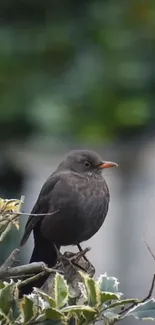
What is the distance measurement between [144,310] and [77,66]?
7.83 feet

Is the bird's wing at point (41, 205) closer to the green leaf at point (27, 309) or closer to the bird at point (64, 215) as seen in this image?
the bird at point (64, 215)

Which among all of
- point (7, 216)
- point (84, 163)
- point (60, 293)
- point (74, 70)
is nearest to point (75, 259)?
point (7, 216)

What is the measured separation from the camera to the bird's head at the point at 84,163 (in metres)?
3.87

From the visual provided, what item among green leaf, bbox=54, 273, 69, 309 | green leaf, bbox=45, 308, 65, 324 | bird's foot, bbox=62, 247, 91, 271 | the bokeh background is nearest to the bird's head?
the bokeh background

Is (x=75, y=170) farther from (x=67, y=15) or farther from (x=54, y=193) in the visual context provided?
(x=67, y=15)

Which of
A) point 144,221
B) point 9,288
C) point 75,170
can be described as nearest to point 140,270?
point 144,221

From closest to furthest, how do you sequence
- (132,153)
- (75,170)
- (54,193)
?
(54,193) → (75,170) → (132,153)

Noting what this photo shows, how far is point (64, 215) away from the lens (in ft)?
11.3

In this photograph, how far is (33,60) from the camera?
4367 millimetres

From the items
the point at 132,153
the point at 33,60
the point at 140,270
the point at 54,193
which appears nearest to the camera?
the point at 54,193

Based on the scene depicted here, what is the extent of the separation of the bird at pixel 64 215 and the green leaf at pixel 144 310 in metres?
1.16

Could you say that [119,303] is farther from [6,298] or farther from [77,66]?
[77,66]

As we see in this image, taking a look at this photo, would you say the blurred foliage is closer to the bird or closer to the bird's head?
the bird's head

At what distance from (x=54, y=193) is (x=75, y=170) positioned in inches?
14.4
